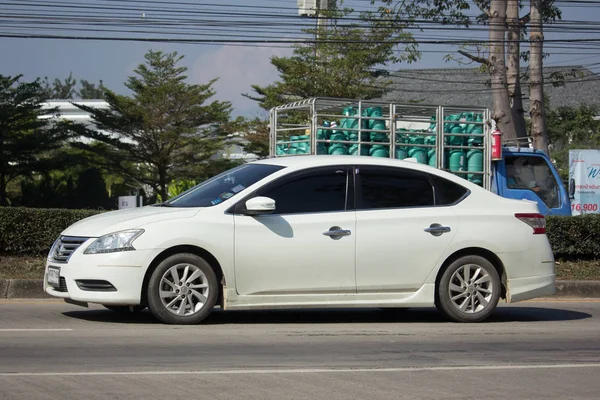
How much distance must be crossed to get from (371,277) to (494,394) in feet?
10.0

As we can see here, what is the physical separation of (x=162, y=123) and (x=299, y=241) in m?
31.8

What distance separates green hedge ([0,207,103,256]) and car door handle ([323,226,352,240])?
5.83m

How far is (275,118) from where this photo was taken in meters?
15.8

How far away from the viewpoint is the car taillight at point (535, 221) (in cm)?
976

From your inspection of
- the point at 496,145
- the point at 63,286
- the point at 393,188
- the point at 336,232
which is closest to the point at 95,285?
the point at 63,286

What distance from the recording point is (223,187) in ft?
30.5

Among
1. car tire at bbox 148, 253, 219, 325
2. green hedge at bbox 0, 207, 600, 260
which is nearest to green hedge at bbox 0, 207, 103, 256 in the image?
green hedge at bbox 0, 207, 600, 260

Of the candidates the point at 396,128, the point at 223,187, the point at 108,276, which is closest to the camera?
the point at 108,276

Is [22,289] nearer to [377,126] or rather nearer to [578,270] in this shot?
[377,126]

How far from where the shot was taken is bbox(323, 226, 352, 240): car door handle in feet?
29.5

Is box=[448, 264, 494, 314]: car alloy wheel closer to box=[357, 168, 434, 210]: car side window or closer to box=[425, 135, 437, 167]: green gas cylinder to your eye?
box=[357, 168, 434, 210]: car side window

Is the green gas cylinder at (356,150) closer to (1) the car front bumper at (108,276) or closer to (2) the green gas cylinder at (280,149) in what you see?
(2) the green gas cylinder at (280,149)

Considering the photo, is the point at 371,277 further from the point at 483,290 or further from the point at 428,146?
the point at 428,146

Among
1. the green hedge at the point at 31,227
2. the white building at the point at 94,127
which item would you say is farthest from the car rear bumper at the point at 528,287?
the white building at the point at 94,127
